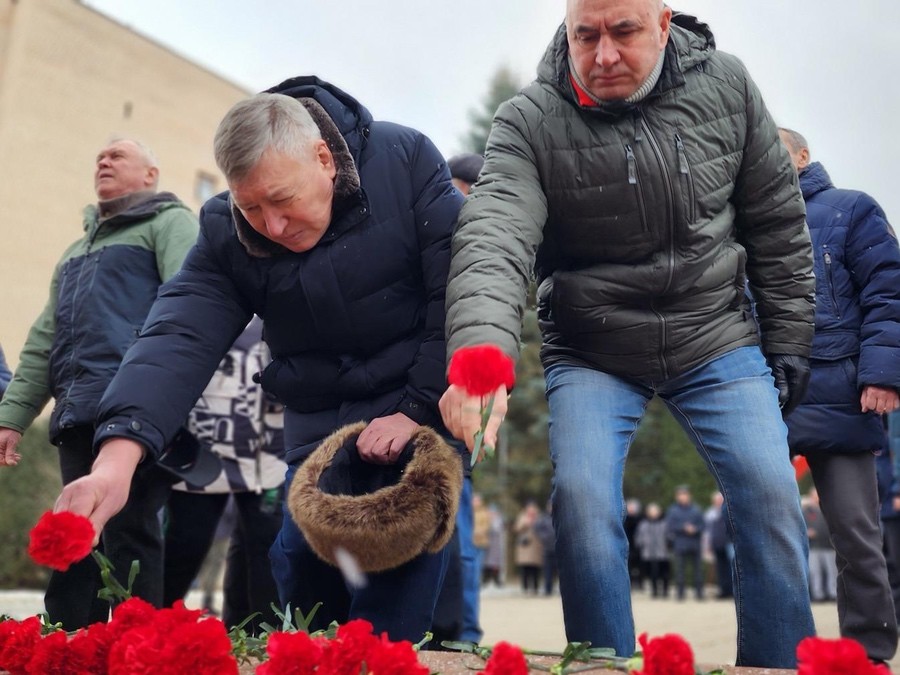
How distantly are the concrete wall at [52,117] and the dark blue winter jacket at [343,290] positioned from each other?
2351 cm

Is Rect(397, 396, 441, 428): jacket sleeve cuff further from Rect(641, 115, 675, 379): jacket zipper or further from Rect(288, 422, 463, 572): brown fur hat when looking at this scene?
Rect(641, 115, 675, 379): jacket zipper

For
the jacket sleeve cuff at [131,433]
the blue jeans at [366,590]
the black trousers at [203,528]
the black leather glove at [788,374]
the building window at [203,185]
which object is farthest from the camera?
the building window at [203,185]

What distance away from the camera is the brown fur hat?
279cm

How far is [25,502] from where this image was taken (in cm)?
1780

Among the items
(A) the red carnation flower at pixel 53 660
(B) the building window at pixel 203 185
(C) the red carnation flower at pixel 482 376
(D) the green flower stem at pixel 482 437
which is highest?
(B) the building window at pixel 203 185

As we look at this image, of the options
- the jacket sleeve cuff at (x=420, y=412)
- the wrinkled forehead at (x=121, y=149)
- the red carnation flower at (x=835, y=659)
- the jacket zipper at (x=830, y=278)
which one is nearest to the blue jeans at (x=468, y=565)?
the jacket zipper at (x=830, y=278)

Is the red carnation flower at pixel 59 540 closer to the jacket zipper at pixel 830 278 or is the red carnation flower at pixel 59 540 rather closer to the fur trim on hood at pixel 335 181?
the fur trim on hood at pixel 335 181

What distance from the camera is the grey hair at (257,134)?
9.68ft

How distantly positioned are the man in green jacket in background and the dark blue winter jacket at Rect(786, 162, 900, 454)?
8.71 feet

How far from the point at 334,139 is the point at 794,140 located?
246 centimetres

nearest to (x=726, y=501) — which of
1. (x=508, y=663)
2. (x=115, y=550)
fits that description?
(x=508, y=663)

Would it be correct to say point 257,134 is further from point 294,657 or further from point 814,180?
point 814,180

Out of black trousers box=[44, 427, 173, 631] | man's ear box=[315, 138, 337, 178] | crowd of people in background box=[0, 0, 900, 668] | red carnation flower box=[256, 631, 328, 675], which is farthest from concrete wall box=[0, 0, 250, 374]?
red carnation flower box=[256, 631, 328, 675]

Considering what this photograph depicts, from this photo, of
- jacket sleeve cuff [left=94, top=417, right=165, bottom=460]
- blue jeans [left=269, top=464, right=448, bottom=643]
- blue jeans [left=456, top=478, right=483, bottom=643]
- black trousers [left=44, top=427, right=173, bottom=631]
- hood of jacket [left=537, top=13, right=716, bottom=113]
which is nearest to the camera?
jacket sleeve cuff [left=94, top=417, right=165, bottom=460]
